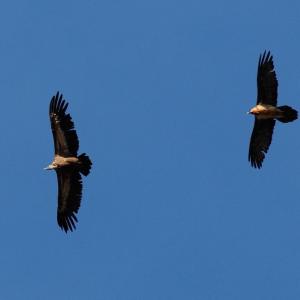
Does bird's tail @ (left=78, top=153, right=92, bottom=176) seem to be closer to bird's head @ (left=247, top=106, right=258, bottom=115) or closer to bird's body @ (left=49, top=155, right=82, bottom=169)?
bird's body @ (left=49, top=155, right=82, bottom=169)

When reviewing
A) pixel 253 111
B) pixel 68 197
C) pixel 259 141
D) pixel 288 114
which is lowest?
pixel 68 197

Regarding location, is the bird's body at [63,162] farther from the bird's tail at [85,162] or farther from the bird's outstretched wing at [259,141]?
the bird's outstretched wing at [259,141]

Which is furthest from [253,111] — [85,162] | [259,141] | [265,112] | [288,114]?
[85,162]

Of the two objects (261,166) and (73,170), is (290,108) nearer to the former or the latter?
(261,166)

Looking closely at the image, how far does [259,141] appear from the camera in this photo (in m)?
43.8

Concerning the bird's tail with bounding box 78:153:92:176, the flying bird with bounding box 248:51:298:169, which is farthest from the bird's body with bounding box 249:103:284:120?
the bird's tail with bounding box 78:153:92:176

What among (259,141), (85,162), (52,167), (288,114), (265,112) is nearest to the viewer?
(85,162)

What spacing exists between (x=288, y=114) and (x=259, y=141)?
7.25ft

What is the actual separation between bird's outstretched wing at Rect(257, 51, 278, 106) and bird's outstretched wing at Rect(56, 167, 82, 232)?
669 cm

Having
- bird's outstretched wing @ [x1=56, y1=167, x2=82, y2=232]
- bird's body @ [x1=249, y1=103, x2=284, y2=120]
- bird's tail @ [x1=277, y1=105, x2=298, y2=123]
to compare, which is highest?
bird's body @ [x1=249, y1=103, x2=284, y2=120]

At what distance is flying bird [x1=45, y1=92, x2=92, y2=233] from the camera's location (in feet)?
133

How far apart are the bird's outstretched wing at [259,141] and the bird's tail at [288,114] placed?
4.62ft

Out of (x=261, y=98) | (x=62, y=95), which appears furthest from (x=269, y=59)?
(x=62, y=95)

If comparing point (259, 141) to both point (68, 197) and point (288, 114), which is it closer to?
point (288, 114)
